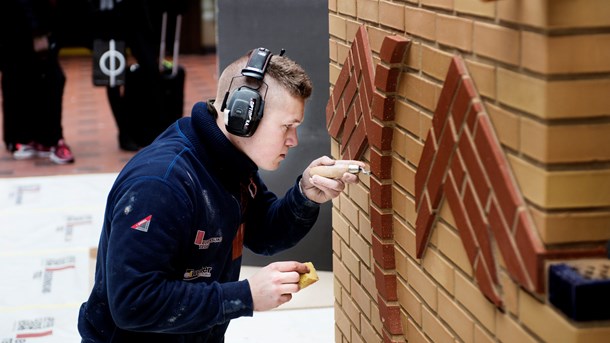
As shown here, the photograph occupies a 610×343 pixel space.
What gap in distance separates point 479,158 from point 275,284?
887mm

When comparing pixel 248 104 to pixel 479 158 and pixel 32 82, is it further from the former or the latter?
pixel 32 82

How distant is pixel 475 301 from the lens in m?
2.06

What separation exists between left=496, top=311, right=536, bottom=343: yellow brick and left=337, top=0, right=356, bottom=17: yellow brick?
52.3 inches

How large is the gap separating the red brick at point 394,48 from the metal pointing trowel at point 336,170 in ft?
1.26

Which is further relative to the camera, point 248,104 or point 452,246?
point 248,104

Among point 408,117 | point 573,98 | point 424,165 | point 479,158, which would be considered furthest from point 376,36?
point 573,98

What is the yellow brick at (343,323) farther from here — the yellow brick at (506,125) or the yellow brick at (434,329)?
the yellow brick at (506,125)

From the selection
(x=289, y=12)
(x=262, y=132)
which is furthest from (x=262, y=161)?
(x=289, y=12)

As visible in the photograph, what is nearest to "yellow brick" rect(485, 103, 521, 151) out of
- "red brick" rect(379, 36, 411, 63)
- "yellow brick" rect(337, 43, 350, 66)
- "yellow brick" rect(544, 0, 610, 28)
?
"yellow brick" rect(544, 0, 610, 28)

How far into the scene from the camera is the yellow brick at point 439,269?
2.21 metres

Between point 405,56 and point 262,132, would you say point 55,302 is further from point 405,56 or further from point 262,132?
point 405,56

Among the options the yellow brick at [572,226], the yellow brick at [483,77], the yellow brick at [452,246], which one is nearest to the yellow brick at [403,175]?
the yellow brick at [452,246]

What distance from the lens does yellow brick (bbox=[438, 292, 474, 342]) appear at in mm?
2117

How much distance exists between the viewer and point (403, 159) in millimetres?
2543
